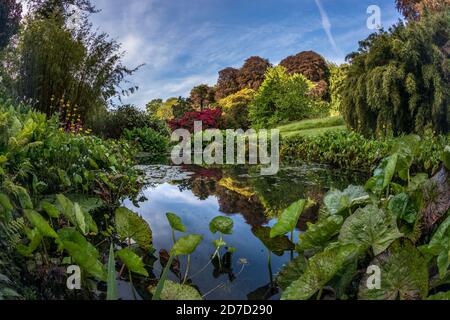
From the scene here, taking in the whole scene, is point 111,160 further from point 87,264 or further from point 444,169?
point 444,169

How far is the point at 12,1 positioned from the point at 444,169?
10461mm

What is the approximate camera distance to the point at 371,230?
1.42 m

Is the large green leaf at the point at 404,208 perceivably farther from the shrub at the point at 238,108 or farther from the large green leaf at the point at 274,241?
the shrub at the point at 238,108

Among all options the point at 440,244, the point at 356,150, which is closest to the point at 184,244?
the point at 440,244

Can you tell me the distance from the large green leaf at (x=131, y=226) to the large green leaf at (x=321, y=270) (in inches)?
34.0

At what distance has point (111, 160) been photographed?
396 centimetres

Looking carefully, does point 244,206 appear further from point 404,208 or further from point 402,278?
point 402,278

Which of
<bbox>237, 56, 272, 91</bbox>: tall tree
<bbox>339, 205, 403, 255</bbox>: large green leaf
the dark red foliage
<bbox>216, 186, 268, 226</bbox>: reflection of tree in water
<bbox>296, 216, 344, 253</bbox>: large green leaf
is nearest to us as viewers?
<bbox>339, 205, 403, 255</bbox>: large green leaf

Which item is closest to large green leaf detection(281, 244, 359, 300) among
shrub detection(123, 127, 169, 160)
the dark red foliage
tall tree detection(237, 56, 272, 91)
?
shrub detection(123, 127, 169, 160)

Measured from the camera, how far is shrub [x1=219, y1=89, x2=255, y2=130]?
19.4 meters

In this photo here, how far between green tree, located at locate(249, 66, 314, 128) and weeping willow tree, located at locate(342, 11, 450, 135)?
436 inches

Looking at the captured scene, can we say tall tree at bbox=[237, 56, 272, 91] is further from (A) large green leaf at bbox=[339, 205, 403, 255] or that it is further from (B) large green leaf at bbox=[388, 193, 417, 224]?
(A) large green leaf at bbox=[339, 205, 403, 255]

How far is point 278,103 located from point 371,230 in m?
18.3

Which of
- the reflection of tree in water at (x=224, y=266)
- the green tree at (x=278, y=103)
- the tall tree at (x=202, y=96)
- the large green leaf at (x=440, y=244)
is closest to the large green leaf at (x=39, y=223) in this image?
the reflection of tree in water at (x=224, y=266)
